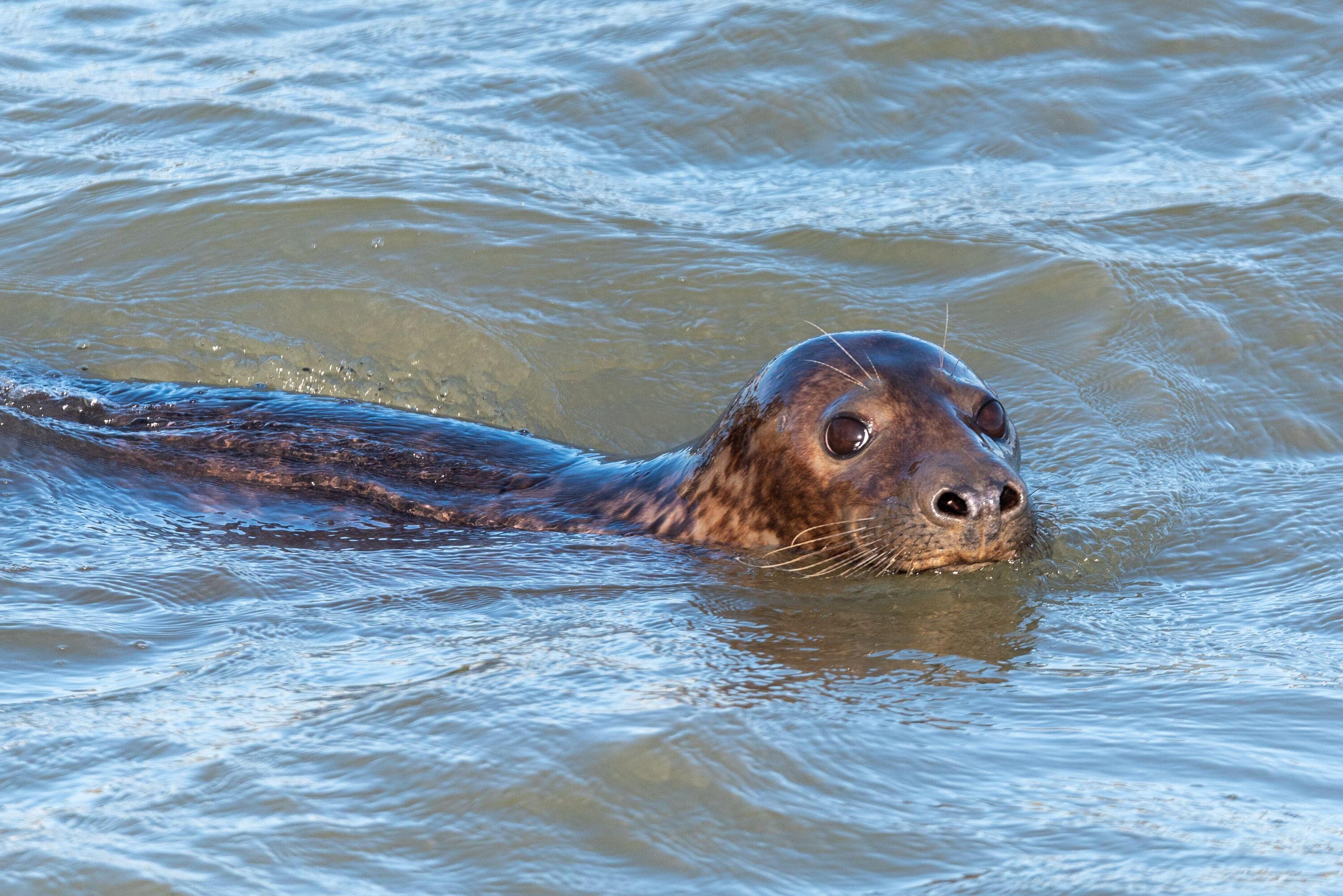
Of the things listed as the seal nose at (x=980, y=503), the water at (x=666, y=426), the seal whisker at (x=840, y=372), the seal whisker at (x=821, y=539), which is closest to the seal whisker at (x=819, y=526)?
the seal whisker at (x=821, y=539)

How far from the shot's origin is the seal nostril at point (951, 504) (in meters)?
4.66

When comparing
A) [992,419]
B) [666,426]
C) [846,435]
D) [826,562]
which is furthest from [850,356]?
[666,426]

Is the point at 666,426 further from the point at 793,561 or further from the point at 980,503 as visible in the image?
the point at 980,503

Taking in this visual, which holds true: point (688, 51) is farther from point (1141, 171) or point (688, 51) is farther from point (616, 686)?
point (616, 686)

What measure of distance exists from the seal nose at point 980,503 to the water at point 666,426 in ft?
0.84

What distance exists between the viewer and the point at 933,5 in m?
10.9

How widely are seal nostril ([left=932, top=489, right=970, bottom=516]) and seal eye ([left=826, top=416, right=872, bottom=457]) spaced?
341 mm

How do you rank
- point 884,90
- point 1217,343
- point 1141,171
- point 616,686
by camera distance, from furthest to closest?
point 884,90, point 1141,171, point 1217,343, point 616,686

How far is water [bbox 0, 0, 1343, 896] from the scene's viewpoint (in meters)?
3.21

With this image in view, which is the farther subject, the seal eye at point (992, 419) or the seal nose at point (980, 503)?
the seal eye at point (992, 419)

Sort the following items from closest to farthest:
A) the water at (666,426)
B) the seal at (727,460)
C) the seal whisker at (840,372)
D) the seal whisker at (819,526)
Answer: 1. the water at (666,426)
2. the seal at (727,460)
3. the seal whisker at (819,526)
4. the seal whisker at (840,372)

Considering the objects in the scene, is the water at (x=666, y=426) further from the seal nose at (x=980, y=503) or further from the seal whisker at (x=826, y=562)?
the seal nose at (x=980, y=503)

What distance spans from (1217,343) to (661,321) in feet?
8.05

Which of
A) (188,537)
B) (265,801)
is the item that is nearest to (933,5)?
(188,537)
